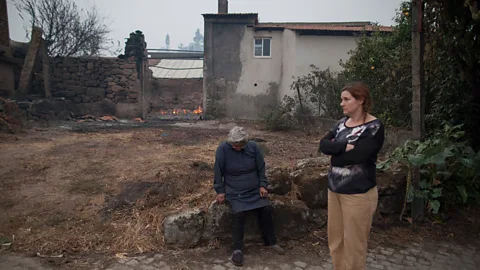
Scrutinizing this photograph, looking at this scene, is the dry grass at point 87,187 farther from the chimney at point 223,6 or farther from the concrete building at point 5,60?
the chimney at point 223,6

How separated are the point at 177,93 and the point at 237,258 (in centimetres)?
2190

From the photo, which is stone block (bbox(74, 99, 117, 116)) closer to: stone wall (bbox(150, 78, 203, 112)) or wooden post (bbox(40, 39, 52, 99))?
wooden post (bbox(40, 39, 52, 99))

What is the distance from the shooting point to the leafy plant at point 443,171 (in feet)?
13.4

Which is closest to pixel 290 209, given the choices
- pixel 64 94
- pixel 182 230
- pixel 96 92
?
pixel 182 230

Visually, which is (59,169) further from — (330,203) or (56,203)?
(330,203)

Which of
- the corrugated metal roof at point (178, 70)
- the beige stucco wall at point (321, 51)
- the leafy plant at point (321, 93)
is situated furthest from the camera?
the corrugated metal roof at point (178, 70)

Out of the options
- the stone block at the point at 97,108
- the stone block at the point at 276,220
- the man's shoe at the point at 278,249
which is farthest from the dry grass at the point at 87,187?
the stone block at the point at 97,108

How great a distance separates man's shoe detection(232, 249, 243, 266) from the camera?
334 centimetres

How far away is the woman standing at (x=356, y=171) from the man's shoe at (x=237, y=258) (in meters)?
1.05

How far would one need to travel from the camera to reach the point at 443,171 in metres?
4.20

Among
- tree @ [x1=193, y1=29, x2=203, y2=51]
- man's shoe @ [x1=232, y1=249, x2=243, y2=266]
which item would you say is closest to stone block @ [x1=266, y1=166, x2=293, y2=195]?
man's shoe @ [x1=232, y1=249, x2=243, y2=266]

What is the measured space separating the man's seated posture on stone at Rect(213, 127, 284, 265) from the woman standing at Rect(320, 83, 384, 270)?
3.43ft

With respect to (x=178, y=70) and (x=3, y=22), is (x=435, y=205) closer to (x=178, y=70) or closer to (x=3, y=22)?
(x=3, y=22)

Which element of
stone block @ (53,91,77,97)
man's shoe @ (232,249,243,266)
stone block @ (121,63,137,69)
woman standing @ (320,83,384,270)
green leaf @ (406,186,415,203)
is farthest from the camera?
stone block @ (121,63,137,69)
